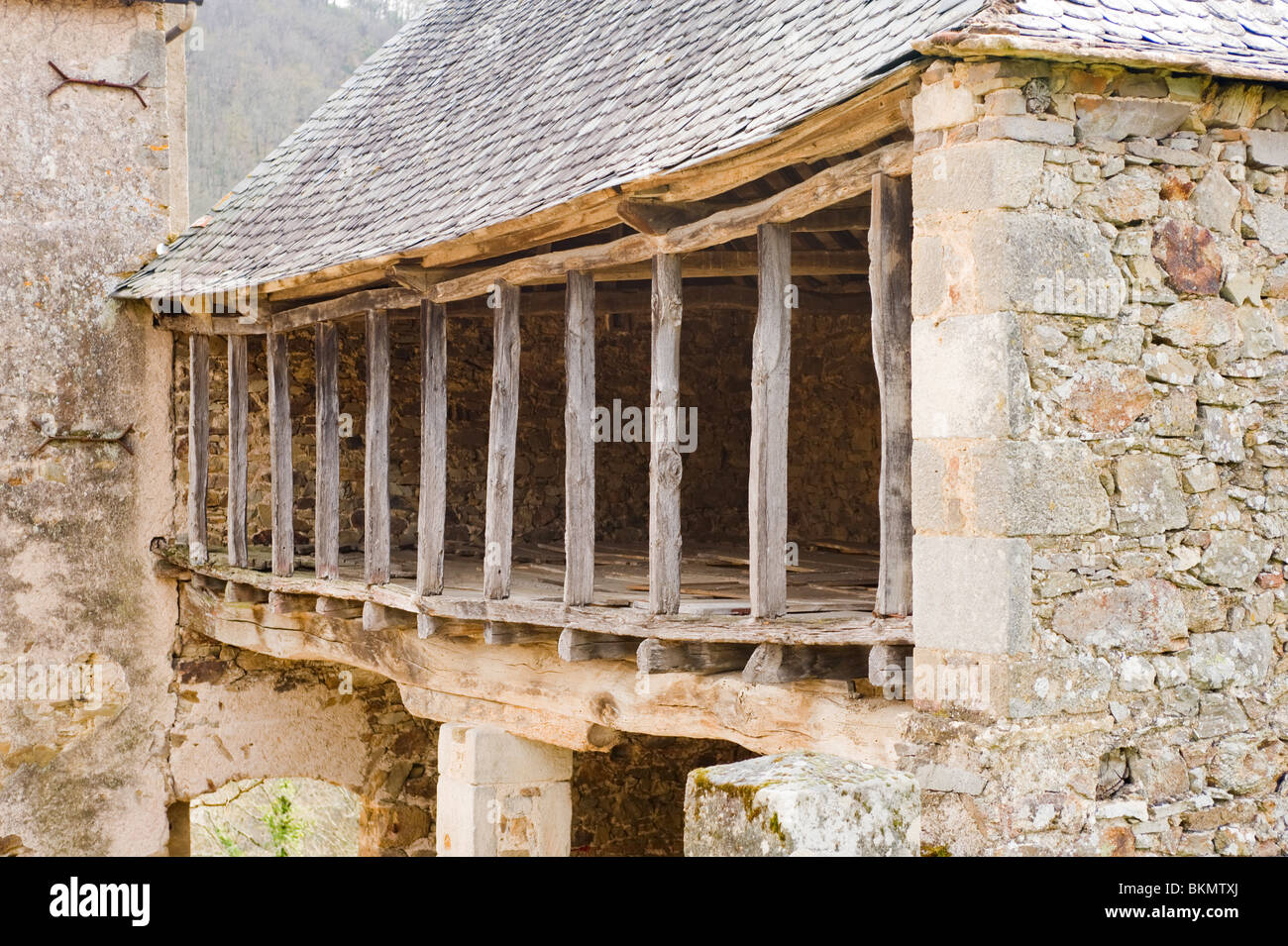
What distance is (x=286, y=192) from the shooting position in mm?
9188

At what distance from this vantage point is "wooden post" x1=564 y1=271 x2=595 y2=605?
582 centimetres

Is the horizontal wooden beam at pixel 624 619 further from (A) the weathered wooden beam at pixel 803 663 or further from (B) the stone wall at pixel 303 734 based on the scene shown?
(B) the stone wall at pixel 303 734

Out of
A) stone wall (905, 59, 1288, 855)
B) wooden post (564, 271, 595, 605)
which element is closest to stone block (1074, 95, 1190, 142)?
stone wall (905, 59, 1288, 855)

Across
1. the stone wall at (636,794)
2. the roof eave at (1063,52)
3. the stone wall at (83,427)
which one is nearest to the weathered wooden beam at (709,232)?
the roof eave at (1063,52)

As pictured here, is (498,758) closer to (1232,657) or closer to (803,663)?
(803,663)

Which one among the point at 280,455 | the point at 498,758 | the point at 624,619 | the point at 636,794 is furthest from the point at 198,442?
the point at 624,619

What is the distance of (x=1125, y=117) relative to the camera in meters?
4.31

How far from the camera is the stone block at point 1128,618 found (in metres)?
4.26

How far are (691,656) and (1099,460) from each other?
181 centimetres

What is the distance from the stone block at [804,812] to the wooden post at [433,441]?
4072 mm
